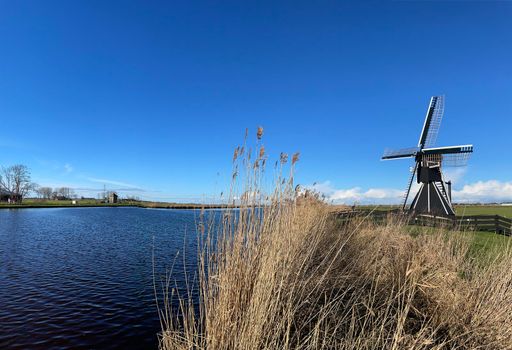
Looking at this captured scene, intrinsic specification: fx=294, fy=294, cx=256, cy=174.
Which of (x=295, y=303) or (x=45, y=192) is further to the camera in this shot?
(x=45, y=192)

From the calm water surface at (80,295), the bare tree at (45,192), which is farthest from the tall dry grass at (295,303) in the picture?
the bare tree at (45,192)

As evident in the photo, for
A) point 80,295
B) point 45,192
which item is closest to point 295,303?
point 80,295

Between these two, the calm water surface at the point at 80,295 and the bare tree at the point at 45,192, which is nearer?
the calm water surface at the point at 80,295

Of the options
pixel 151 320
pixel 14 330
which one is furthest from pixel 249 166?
pixel 14 330

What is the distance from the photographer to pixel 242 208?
3.69 m

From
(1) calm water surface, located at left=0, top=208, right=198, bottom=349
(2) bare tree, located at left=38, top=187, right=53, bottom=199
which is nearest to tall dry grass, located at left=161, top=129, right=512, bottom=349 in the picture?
(1) calm water surface, located at left=0, top=208, right=198, bottom=349

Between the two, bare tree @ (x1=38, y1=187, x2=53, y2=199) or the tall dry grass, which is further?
bare tree @ (x1=38, y1=187, x2=53, y2=199)

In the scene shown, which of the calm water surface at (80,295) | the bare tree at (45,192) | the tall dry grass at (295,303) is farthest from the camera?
the bare tree at (45,192)

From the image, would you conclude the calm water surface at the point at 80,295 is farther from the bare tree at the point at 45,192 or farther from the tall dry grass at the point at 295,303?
the bare tree at the point at 45,192

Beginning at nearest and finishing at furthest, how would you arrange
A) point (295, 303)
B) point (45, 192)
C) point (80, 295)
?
point (295, 303), point (80, 295), point (45, 192)

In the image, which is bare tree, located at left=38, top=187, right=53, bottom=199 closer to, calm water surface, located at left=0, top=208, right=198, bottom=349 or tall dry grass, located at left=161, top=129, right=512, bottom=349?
calm water surface, located at left=0, top=208, right=198, bottom=349

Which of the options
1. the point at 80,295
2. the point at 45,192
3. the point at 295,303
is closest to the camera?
the point at 295,303

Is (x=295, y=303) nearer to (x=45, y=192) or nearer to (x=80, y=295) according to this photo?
(x=80, y=295)

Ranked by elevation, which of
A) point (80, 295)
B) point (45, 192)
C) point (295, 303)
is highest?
point (45, 192)
